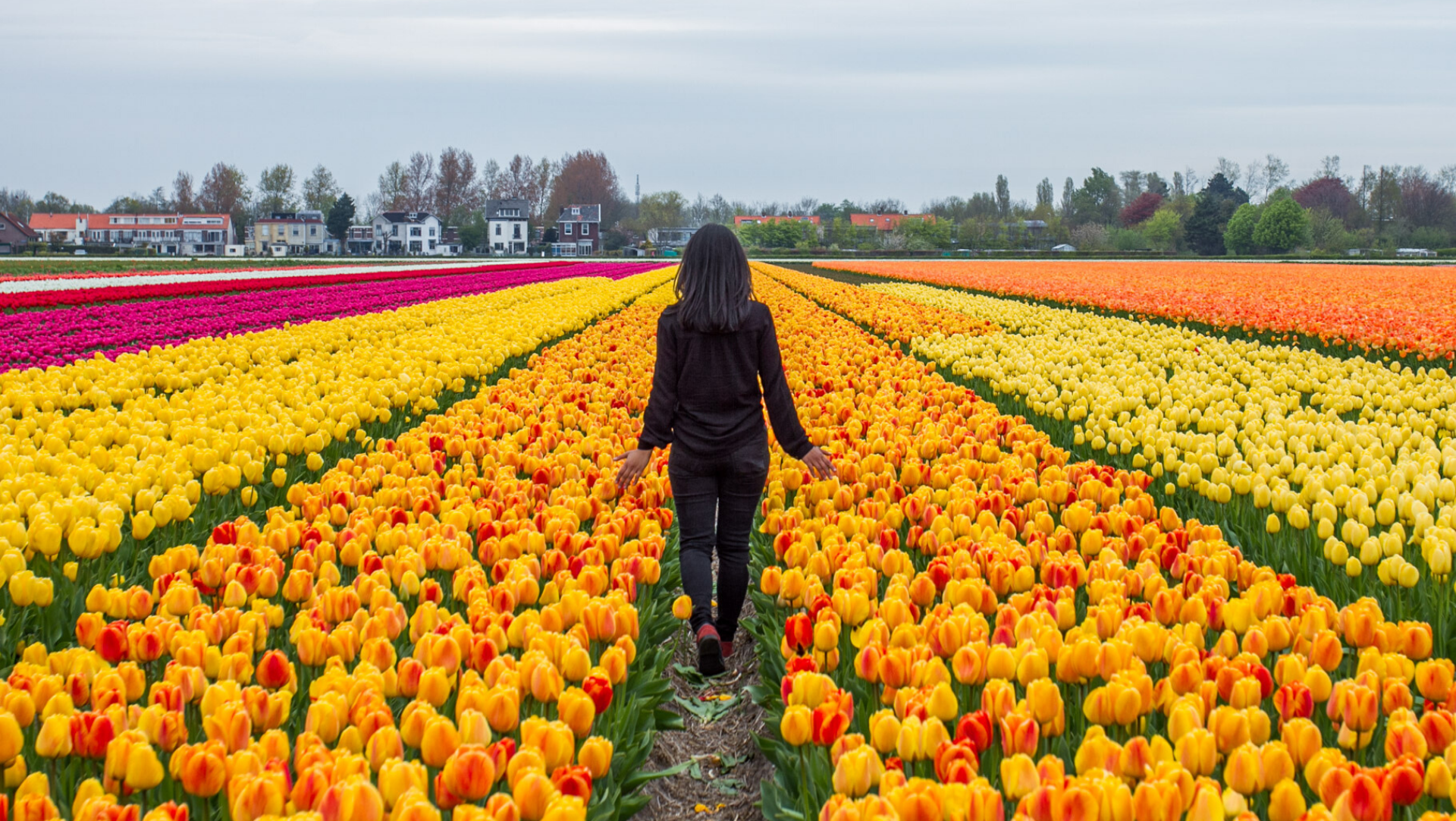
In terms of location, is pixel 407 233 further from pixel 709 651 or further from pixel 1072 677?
pixel 1072 677

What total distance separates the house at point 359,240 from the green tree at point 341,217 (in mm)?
1031

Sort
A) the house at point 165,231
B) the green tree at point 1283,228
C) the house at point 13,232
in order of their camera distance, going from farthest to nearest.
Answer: the house at point 165,231 < the house at point 13,232 < the green tree at point 1283,228

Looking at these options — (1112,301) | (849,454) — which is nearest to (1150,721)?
(849,454)

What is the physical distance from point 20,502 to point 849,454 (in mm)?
3892

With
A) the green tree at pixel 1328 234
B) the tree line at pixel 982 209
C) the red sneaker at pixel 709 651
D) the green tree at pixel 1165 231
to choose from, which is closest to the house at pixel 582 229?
the tree line at pixel 982 209

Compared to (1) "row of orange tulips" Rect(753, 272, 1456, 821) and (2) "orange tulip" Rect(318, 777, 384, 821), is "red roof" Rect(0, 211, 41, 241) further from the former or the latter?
(2) "orange tulip" Rect(318, 777, 384, 821)

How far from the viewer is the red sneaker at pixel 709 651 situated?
4.03 metres

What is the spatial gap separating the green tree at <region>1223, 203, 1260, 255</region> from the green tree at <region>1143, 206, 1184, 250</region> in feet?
25.2

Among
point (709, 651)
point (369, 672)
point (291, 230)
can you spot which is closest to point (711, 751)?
point (709, 651)

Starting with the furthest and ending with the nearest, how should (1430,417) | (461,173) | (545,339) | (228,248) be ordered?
(461,173), (228,248), (545,339), (1430,417)

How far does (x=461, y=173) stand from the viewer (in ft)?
441

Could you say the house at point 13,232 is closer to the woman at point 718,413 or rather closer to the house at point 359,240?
the house at point 359,240

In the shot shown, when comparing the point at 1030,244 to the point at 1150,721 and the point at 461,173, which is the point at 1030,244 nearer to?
the point at 461,173

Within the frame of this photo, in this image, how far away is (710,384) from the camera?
447 cm
